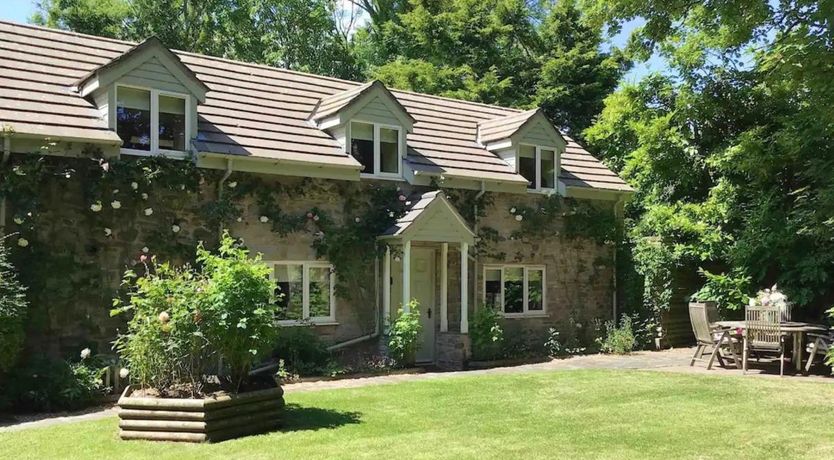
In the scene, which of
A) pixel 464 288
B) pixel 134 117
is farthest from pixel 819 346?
pixel 134 117

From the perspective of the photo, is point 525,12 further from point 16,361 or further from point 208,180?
point 16,361

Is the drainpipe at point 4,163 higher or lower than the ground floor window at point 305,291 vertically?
higher

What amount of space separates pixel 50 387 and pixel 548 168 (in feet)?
43.3

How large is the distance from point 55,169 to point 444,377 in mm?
8083

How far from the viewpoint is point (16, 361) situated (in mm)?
11242

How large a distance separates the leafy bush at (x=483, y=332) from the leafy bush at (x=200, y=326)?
8270 mm

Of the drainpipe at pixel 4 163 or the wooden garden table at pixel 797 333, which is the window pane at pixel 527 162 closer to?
the wooden garden table at pixel 797 333

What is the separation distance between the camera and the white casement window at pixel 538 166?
18.8m

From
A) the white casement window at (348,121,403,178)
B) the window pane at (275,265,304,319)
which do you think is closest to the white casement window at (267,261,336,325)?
the window pane at (275,265,304,319)

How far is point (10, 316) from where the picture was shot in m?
10.4

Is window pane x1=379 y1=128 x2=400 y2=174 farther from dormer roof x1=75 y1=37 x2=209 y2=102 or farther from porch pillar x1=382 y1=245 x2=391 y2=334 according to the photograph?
dormer roof x1=75 y1=37 x2=209 y2=102

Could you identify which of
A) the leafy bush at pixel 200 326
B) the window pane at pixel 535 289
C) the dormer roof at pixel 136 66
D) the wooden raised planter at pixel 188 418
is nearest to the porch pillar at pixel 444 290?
the window pane at pixel 535 289

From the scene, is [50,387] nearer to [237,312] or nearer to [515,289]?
[237,312]

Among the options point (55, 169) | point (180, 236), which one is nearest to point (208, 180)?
point (180, 236)
